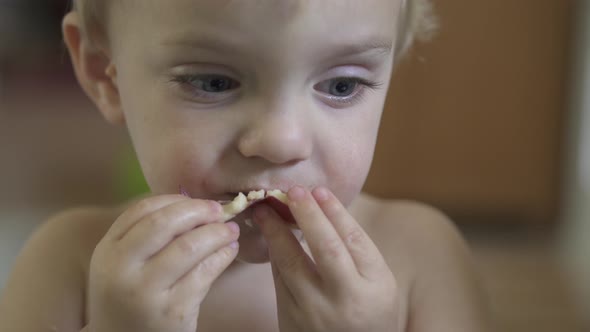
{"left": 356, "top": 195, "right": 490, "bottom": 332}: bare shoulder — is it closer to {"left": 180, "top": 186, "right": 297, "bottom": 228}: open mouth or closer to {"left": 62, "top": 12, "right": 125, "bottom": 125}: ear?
{"left": 180, "top": 186, "right": 297, "bottom": 228}: open mouth

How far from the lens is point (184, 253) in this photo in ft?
1.96

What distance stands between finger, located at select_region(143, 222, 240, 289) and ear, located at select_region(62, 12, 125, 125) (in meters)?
0.32

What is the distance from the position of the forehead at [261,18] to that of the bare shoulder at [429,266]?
0.37 meters

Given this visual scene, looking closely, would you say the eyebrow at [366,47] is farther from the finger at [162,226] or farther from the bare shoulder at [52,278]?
the bare shoulder at [52,278]

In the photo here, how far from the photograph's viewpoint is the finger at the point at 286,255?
0.65m

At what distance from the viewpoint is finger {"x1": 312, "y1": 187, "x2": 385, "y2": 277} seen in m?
0.65

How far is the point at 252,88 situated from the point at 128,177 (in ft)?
6.11

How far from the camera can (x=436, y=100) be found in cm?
242

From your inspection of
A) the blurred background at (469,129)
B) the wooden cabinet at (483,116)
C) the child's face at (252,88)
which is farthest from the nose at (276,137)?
the wooden cabinet at (483,116)

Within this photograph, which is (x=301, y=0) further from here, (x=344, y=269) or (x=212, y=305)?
(x=212, y=305)

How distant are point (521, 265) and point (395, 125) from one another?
2.20 feet

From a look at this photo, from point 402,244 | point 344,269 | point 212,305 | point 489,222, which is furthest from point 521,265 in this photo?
point 344,269

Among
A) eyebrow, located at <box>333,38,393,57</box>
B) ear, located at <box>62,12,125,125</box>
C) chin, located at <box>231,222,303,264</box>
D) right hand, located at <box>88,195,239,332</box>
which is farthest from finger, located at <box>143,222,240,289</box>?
ear, located at <box>62,12,125,125</box>

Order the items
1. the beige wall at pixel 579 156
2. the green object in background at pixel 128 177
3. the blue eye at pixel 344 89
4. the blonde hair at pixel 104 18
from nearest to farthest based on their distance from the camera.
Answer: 1. the blue eye at pixel 344 89
2. the blonde hair at pixel 104 18
3. the beige wall at pixel 579 156
4. the green object in background at pixel 128 177
